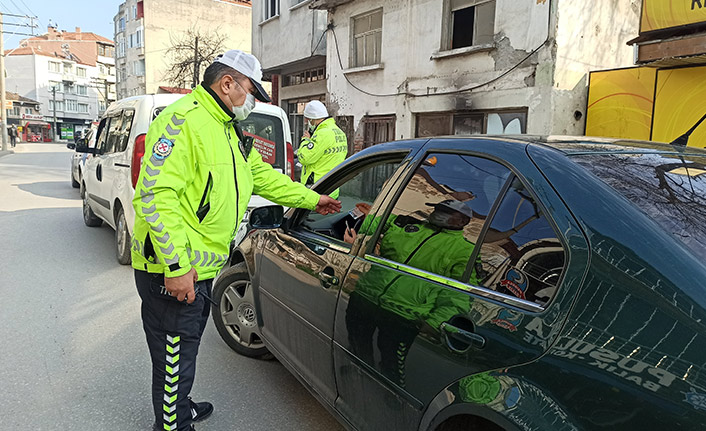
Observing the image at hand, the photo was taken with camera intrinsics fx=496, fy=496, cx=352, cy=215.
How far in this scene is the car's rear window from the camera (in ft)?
4.52

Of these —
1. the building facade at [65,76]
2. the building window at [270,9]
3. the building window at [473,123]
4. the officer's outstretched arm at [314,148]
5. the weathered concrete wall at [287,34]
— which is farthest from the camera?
the building facade at [65,76]

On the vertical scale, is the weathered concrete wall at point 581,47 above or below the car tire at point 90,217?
above

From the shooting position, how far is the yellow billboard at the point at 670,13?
6.40m

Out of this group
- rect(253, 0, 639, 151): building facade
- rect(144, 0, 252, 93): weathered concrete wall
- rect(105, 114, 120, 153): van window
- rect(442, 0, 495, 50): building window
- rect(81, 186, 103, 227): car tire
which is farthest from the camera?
rect(144, 0, 252, 93): weathered concrete wall

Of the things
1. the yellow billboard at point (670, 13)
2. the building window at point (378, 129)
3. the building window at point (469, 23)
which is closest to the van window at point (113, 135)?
the building window at point (469, 23)

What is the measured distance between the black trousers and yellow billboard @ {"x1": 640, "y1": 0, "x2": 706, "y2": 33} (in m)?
7.11

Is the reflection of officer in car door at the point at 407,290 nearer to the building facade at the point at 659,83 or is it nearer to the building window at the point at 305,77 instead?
the building facade at the point at 659,83

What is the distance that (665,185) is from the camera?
158 centimetres

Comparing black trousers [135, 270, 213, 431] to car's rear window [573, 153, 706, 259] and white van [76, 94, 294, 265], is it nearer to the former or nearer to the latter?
car's rear window [573, 153, 706, 259]

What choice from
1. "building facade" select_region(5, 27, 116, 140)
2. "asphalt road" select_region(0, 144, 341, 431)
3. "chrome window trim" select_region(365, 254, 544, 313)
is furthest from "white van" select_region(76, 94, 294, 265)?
"building facade" select_region(5, 27, 116, 140)

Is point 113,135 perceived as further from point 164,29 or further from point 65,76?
point 65,76

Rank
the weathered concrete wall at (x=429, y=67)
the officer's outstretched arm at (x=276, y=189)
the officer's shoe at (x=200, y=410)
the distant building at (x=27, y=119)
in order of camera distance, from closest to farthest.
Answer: the officer's shoe at (x=200, y=410) < the officer's outstretched arm at (x=276, y=189) < the weathered concrete wall at (x=429, y=67) < the distant building at (x=27, y=119)

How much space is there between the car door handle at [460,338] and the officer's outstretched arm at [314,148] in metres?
4.27

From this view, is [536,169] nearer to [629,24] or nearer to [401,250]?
[401,250]
